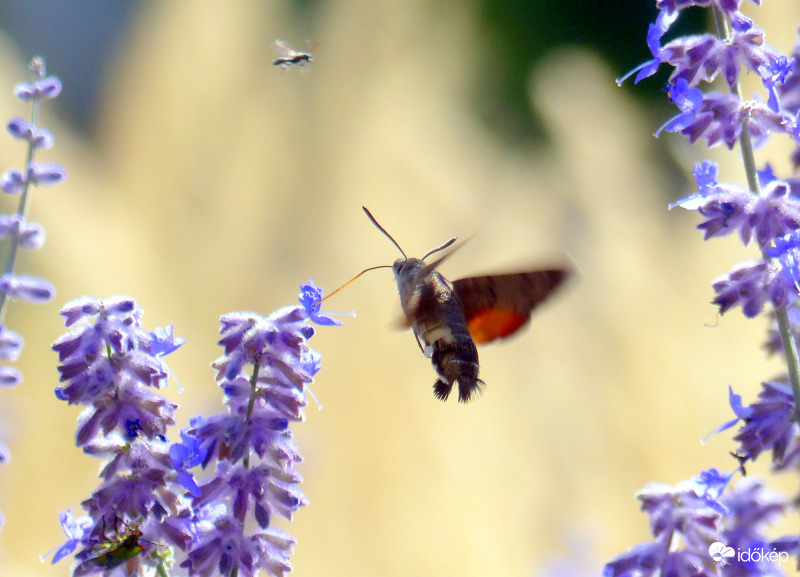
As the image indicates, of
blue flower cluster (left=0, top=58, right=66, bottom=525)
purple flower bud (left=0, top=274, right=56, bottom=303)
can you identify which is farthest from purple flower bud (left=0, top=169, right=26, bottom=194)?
purple flower bud (left=0, top=274, right=56, bottom=303)

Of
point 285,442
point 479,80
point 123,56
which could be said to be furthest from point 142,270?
point 285,442

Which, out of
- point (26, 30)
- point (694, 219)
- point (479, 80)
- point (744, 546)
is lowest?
point (744, 546)

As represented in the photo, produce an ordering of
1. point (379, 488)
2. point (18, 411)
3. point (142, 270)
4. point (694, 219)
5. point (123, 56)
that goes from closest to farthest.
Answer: point (18, 411)
point (379, 488)
point (142, 270)
point (123, 56)
point (694, 219)

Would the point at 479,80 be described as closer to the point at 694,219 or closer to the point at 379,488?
the point at 694,219

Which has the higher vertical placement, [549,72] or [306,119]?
[549,72]

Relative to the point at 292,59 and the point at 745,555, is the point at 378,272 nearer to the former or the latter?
the point at 292,59

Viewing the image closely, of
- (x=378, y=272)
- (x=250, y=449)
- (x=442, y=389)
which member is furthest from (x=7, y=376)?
(x=378, y=272)
